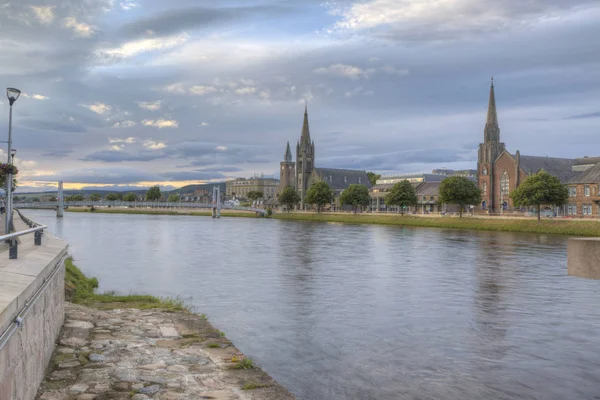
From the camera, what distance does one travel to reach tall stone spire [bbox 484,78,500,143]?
497 feet

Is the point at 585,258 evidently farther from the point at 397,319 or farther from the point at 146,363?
the point at 397,319

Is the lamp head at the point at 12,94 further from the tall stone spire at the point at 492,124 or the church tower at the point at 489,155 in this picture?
the tall stone spire at the point at 492,124

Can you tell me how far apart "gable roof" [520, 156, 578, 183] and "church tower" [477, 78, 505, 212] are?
9.78 m

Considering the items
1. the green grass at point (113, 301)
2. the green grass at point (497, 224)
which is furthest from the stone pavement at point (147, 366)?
the green grass at point (497, 224)

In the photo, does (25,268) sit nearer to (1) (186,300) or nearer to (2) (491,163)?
(1) (186,300)

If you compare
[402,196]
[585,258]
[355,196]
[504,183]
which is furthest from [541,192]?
[585,258]

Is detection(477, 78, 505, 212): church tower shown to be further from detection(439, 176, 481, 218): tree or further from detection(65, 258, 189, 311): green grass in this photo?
detection(65, 258, 189, 311): green grass

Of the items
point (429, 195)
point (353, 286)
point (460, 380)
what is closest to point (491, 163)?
point (429, 195)

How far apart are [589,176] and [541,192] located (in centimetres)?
2975

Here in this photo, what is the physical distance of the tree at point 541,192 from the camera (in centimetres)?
9736

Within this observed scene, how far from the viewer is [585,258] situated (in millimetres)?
8383

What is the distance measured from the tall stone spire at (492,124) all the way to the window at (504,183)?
42.7 feet

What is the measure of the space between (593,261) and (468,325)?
42.5 ft

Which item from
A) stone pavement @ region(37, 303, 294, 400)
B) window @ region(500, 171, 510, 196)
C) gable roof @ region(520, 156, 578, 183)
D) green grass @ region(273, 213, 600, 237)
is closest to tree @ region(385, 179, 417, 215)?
green grass @ region(273, 213, 600, 237)
